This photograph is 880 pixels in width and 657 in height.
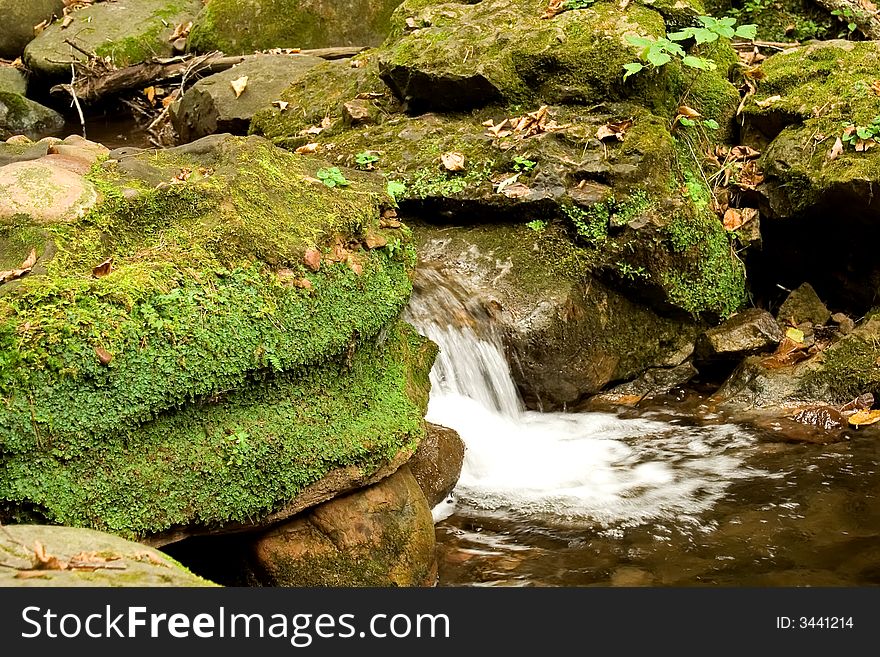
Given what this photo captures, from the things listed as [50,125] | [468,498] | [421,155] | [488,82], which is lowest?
[468,498]

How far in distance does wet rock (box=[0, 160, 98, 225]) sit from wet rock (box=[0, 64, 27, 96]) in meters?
7.02

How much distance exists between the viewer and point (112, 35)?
10859mm

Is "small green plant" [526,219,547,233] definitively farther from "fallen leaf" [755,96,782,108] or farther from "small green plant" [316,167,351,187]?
"fallen leaf" [755,96,782,108]

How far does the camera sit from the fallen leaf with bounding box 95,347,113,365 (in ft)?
11.2

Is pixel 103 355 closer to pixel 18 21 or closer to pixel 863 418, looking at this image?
pixel 863 418

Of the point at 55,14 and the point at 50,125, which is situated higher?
the point at 55,14

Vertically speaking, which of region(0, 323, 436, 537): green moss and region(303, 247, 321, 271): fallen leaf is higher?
region(303, 247, 321, 271): fallen leaf

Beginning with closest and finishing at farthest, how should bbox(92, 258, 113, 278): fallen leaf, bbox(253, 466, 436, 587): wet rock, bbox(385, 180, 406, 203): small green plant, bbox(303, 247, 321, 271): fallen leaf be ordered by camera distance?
bbox(92, 258, 113, 278): fallen leaf
bbox(253, 466, 436, 587): wet rock
bbox(303, 247, 321, 271): fallen leaf
bbox(385, 180, 406, 203): small green plant

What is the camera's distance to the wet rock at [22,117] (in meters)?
9.88

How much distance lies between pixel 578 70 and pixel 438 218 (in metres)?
1.48

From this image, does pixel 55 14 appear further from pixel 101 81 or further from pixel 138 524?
pixel 138 524

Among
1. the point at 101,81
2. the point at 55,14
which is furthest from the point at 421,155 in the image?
the point at 55,14

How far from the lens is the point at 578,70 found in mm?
6770

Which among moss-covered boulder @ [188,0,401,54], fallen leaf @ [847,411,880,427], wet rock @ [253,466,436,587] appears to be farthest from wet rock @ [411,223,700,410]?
moss-covered boulder @ [188,0,401,54]
